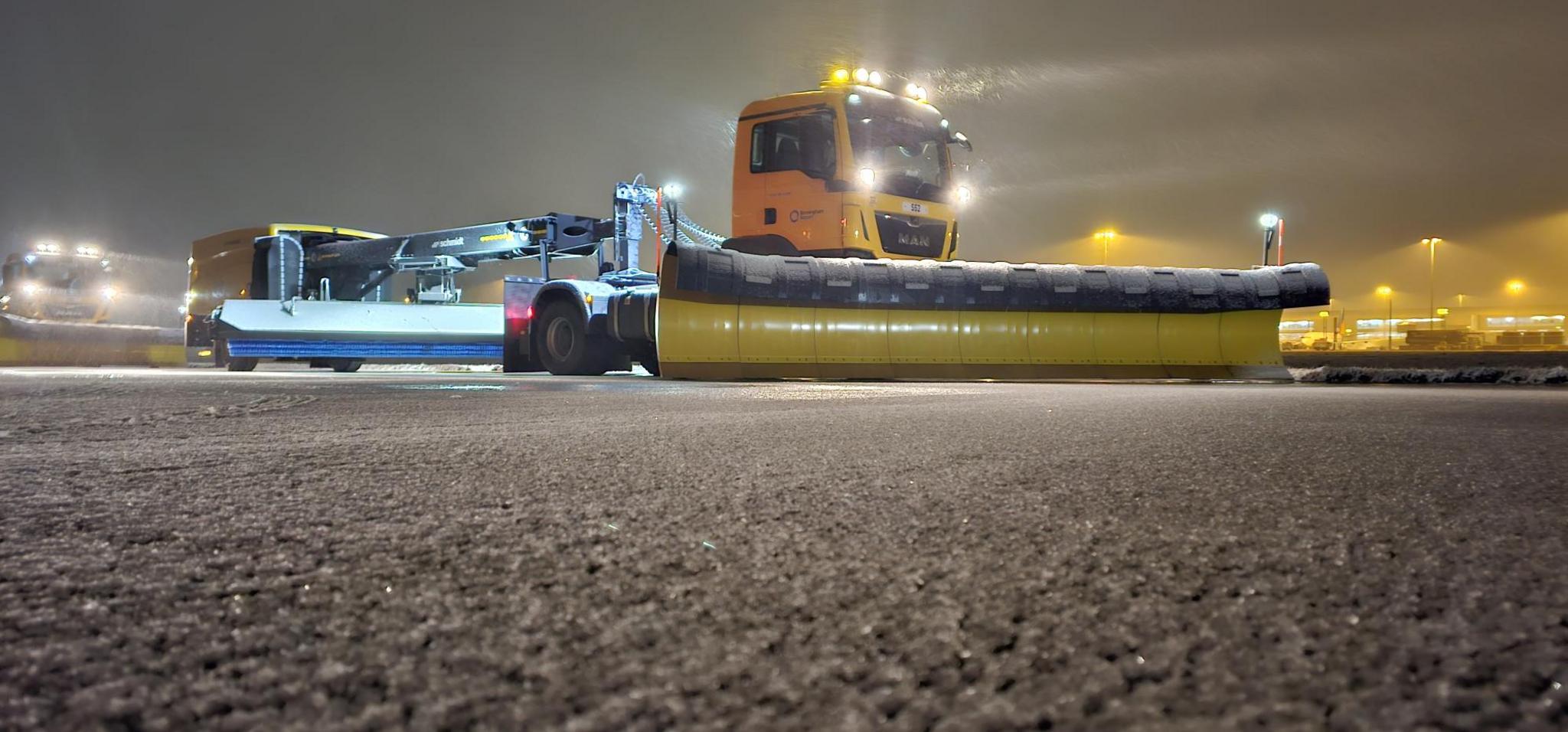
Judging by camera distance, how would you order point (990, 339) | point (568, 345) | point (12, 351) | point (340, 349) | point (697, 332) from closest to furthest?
point (697, 332), point (990, 339), point (568, 345), point (340, 349), point (12, 351)

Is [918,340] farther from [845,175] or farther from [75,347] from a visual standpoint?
[75,347]

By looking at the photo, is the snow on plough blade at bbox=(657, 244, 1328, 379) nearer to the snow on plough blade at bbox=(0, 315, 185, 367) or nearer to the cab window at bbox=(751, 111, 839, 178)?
the cab window at bbox=(751, 111, 839, 178)

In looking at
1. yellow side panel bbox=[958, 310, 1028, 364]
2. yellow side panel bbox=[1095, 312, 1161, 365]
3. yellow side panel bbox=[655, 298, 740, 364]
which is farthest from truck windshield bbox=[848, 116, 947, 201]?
yellow side panel bbox=[1095, 312, 1161, 365]

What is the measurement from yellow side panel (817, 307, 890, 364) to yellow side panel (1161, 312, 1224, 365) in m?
3.01

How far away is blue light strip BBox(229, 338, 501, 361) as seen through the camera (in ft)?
46.5

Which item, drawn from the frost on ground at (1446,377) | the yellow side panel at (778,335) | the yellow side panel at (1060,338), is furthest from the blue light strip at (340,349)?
the frost on ground at (1446,377)

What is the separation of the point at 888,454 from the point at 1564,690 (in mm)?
1785

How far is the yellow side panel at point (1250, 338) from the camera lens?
9273mm

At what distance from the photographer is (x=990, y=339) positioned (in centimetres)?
909

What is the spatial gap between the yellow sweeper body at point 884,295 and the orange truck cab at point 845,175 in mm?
18

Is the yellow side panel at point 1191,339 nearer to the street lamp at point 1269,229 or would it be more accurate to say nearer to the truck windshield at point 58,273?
the street lamp at point 1269,229

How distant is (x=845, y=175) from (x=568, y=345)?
13.6 ft

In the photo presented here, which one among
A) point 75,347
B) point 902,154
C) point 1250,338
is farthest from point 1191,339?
point 75,347

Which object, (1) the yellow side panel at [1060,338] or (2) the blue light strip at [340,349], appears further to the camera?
(2) the blue light strip at [340,349]
